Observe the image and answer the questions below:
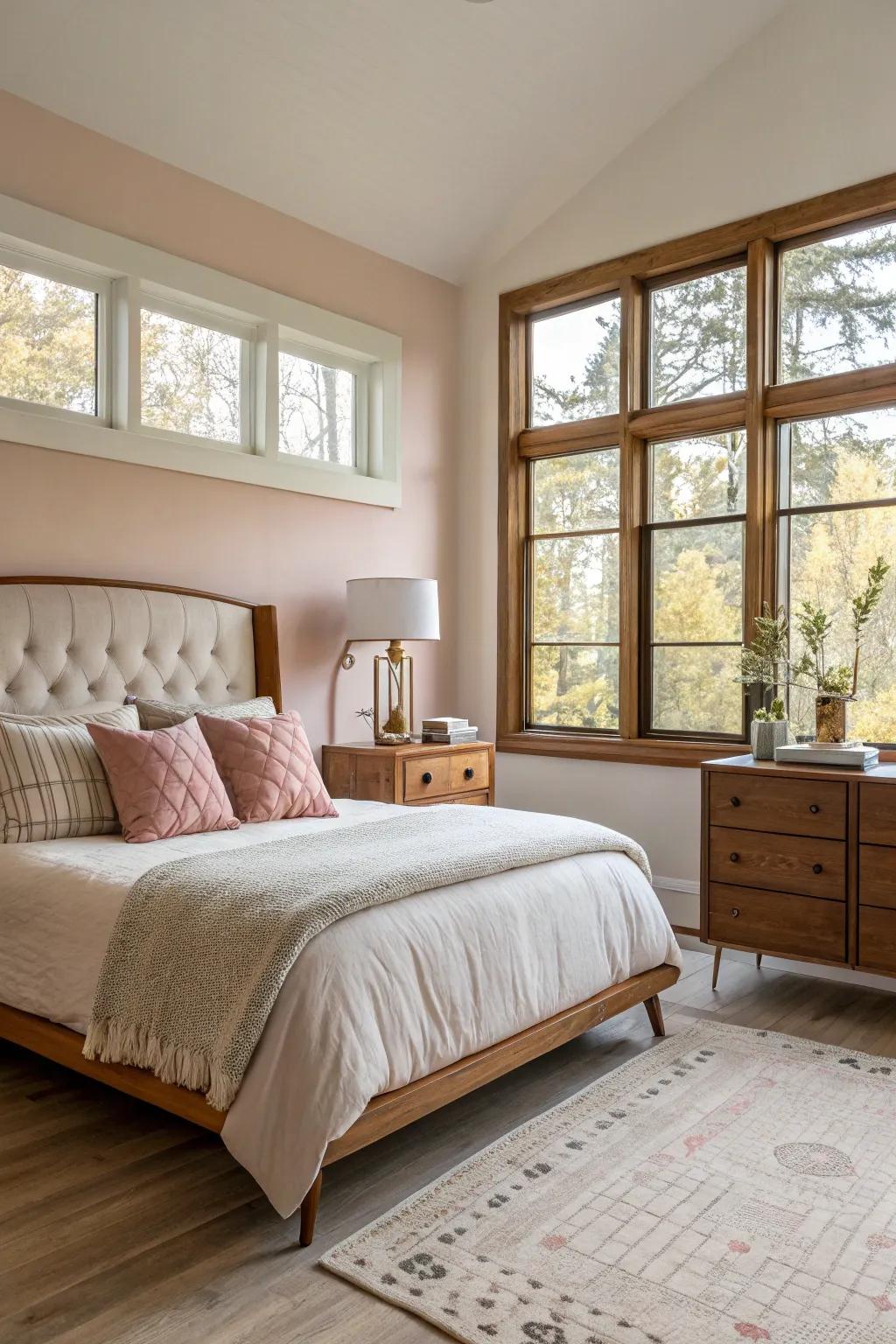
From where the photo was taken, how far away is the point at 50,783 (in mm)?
2941

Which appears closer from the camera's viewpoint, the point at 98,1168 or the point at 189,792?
the point at 98,1168

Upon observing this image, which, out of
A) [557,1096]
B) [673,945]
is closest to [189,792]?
[557,1096]

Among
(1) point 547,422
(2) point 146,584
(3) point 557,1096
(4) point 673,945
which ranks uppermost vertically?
(1) point 547,422

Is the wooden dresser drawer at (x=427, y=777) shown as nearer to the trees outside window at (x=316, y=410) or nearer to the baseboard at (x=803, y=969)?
the baseboard at (x=803, y=969)

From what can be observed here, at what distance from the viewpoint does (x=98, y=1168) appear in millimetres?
2291

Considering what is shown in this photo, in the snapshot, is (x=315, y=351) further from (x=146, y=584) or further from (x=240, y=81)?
(x=146, y=584)

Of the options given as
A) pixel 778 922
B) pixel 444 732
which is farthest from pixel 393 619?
pixel 778 922

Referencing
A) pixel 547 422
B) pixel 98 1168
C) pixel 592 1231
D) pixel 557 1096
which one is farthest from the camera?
pixel 547 422

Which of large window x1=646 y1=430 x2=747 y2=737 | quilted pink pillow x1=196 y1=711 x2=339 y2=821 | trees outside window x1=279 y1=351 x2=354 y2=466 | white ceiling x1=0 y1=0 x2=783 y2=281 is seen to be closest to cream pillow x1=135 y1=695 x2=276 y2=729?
quilted pink pillow x1=196 y1=711 x2=339 y2=821

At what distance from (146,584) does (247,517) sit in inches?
24.0

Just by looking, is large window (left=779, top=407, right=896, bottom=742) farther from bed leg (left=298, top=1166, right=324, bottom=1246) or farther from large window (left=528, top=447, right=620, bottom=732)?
bed leg (left=298, top=1166, right=324, bottom=1246)

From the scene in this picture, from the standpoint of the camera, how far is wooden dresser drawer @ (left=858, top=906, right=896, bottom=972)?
3219 mm

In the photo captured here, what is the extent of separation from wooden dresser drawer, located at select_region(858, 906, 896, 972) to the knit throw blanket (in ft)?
4.26

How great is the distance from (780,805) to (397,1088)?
1.82 m
